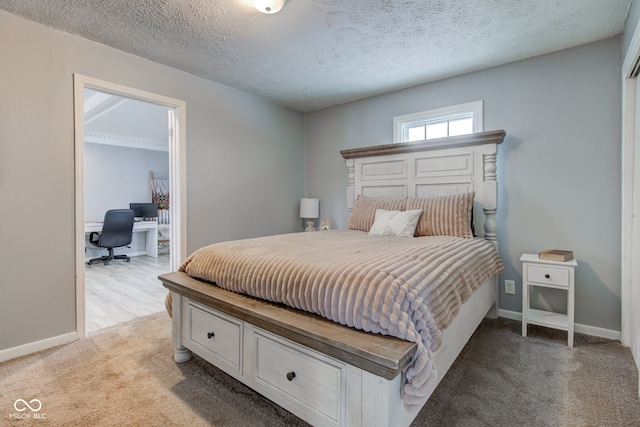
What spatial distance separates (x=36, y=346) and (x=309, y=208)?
2.82 meters

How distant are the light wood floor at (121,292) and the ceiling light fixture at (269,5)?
2775mm

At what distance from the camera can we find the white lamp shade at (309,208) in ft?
13.2

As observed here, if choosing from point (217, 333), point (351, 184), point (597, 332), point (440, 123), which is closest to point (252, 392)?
point (217, 333)

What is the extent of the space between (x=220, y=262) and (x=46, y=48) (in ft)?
6.75

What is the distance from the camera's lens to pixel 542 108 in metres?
2.61

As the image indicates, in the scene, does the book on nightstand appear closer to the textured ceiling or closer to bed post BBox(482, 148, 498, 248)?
bed post BBox(482, 148, 498, 248)

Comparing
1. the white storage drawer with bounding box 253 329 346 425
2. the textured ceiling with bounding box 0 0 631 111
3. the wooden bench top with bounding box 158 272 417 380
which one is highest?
the textured ceiling with bounding box 0 0 631 111

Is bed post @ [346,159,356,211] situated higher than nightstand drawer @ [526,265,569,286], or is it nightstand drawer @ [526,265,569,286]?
bed post @ [346,159,356,211]

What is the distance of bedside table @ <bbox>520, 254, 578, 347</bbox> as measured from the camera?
2.20 meters

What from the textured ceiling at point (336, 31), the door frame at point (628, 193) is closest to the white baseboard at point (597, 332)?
the door frame at point (628, 193)

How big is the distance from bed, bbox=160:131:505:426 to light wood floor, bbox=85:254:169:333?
4.08ft

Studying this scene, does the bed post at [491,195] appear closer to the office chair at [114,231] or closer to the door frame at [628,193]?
the door frame at [628,193]

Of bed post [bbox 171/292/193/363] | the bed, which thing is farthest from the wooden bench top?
bed post [bbox 171/292/193/363]

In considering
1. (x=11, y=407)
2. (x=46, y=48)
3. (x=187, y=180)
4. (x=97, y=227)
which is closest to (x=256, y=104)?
(x=187, y=180)
